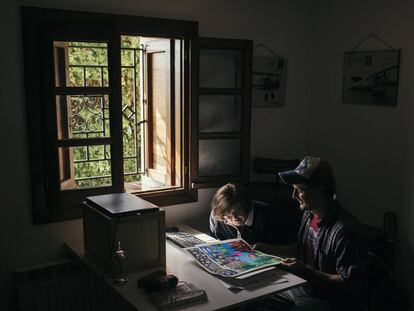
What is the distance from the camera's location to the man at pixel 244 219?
2.75 m

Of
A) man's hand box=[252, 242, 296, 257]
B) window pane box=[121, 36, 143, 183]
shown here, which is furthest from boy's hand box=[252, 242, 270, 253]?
window pane box=[121, 36, 143, 183]

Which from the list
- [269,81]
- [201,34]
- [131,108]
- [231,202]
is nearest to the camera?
[231,202]

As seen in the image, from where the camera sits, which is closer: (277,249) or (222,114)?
(277,249)

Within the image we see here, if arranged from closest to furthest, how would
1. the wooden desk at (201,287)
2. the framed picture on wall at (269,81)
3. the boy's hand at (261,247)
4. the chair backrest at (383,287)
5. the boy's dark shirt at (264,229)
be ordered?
the wooden desk at (201,287) → the chair backrest at (383,287) → the boy's hand at (261,247) → the boy's dark shirt at (264,229) → the framed picture on wall at (269,81)

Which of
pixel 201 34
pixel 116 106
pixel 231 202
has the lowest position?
pixel 231 202

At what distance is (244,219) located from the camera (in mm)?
2781

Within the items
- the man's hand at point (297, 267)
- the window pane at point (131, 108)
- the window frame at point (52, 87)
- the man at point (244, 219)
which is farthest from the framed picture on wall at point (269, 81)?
the man's hand at point (297, 267)

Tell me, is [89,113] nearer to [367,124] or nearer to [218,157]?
[218,157]

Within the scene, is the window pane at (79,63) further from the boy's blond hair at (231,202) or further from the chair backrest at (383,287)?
the chair backrest at (383,287)

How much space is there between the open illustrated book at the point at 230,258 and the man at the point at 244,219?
18cm

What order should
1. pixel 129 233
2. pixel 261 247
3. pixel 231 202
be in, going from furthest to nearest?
pixel 231 202
pixel 261 247
pixel 129 233

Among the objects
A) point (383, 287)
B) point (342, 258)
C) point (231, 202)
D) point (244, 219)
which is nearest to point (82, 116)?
point (231, 202)

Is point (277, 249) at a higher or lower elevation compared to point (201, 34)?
lower

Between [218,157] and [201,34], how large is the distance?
837 mm
